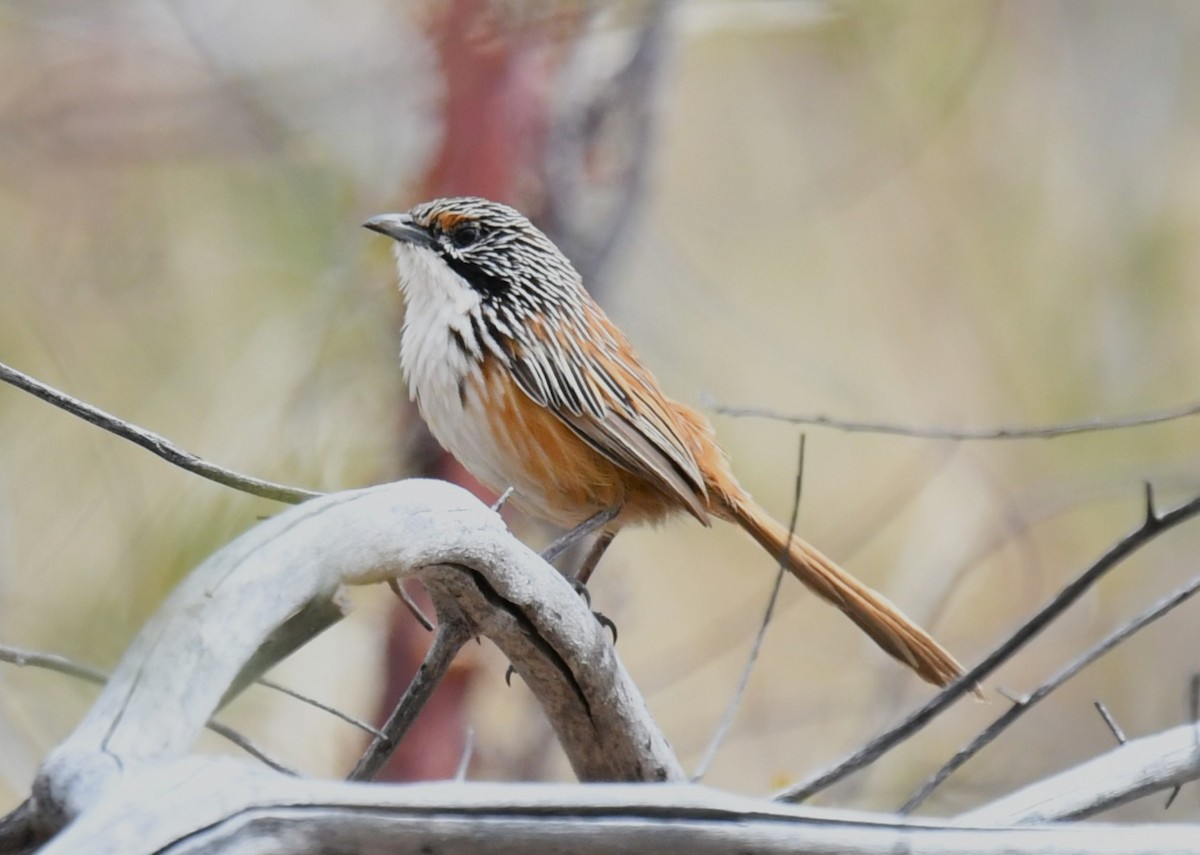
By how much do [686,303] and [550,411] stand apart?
3.25 metres

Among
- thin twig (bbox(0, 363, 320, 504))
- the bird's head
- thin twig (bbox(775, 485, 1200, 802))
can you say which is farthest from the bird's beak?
thin twig (bbox(775, 485, 1200, 802))

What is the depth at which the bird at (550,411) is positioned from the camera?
3.12 meters

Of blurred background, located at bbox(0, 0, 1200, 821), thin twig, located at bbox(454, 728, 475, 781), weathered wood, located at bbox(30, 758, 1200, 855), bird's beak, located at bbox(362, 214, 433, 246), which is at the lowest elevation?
weathered wood, located at bbox(30, 758, 1200, 855)

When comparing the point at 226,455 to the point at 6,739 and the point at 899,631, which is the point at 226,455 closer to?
the point at 6,739

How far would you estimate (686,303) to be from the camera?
6.29 m

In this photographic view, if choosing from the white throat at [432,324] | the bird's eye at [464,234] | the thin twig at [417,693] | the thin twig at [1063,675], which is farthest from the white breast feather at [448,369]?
the thin twig at [1063,675]

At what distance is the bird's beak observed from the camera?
3.37 meters

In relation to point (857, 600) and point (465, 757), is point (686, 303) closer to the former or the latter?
point (857, 600)

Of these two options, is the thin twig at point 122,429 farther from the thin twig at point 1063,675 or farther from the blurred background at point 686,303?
the blurred background at point 686,303

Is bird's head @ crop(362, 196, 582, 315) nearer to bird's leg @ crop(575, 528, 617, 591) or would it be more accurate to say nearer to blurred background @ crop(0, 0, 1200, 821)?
bird's leg @ crop(575, 528, 617, 591)

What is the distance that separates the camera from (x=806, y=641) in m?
7.14

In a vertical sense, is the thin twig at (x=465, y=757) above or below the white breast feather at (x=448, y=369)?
below

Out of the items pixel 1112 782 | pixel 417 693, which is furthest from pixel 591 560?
pixel 1112 782

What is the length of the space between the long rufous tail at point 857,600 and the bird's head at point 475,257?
752 millimetres
